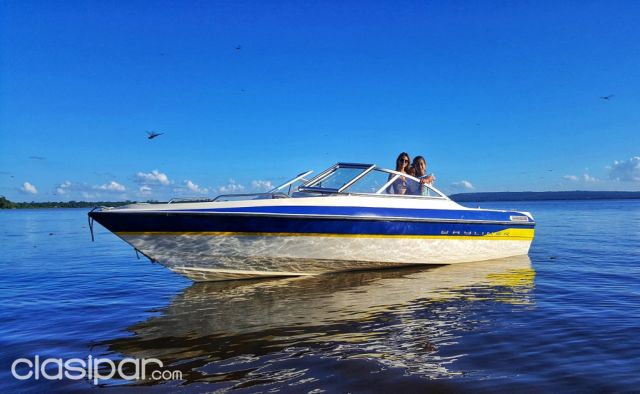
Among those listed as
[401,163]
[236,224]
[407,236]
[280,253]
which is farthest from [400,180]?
[236,224]

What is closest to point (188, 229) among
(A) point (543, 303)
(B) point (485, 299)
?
(B) point (485, 299)

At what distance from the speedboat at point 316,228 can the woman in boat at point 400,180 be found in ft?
0.07

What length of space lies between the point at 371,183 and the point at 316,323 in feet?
12.3

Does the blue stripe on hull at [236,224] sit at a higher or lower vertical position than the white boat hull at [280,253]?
higher

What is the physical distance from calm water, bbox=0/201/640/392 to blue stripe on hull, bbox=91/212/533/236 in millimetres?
931

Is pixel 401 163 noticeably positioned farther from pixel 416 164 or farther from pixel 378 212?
pixel 378 212

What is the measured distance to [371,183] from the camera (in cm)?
804

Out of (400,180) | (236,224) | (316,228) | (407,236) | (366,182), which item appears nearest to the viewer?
(236,224)

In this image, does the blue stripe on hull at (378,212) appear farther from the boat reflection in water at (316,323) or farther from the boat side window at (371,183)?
the boat reflection in water at (316,323)

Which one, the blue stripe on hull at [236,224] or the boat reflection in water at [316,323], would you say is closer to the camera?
the boat reflection in water at [316,323]

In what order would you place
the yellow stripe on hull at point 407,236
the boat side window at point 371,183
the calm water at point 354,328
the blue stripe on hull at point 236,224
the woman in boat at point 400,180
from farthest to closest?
the woman in boat at point 400,180
the boat side window at point 371,183
the yellow stripe on hull at point 407,236
the blue stripe on hull at point 236,224
the calm water at point 354,328

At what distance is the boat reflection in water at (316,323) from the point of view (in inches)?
144

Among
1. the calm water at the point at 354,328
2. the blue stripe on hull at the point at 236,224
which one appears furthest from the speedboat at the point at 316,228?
the calm water at the point at 354,328

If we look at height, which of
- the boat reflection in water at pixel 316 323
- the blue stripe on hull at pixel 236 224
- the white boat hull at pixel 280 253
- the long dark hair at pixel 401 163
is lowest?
the boat reflection in water at pixel 316 323
